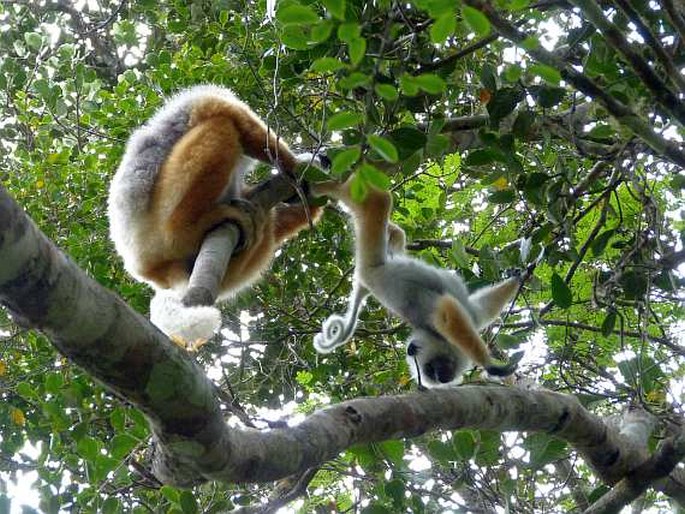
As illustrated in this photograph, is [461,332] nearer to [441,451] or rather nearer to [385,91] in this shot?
[441,451]

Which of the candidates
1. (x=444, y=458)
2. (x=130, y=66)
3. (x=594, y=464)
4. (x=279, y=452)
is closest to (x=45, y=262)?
(x=279, y=452)

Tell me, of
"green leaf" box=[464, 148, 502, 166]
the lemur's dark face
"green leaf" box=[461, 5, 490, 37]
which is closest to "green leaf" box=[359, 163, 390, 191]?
"green leaf" box=[461, 5, 490, 37]

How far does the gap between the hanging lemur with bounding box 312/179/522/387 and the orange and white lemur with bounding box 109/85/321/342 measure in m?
0.42

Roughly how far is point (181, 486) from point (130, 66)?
24.1ft

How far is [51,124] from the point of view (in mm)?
6328

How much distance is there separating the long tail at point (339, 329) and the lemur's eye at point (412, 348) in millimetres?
350

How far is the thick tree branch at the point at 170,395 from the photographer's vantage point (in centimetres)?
157

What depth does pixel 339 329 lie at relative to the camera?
4.74m

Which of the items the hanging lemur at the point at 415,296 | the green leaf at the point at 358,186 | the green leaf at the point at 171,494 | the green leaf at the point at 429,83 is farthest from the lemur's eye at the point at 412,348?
the green leaf at the point at 429,83

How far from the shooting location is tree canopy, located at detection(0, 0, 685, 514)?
8.30 ft

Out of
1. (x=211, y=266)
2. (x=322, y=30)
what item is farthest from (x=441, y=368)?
(x=322, y=30)

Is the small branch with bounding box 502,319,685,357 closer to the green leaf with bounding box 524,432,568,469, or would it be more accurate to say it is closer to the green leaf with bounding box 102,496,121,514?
the green leaf with bounding box 524,432,568,469

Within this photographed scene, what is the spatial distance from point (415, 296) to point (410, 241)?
0.84 metres

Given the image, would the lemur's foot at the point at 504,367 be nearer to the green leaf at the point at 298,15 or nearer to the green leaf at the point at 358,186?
the green leaf at the point at 358,186
